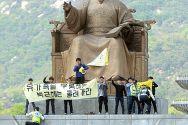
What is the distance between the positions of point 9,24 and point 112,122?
64.0 m

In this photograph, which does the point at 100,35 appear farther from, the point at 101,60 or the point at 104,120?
the point at 104,120

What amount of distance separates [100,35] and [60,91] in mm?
2839

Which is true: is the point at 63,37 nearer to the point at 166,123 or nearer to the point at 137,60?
the point at 137,60

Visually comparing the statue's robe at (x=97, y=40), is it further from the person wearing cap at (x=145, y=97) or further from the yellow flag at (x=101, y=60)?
the person wearing cap at (x=145, y=97)

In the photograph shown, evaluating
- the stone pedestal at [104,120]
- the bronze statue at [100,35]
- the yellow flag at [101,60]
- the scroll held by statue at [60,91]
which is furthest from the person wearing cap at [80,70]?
the stone pedestal at [104,120]

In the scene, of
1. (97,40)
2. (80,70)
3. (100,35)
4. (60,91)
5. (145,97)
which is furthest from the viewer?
(100,35)

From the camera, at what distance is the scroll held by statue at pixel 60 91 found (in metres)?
10.8

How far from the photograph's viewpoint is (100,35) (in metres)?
13.1

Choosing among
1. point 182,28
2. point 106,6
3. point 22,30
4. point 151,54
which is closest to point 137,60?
point 106,6

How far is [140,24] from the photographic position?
12836mm

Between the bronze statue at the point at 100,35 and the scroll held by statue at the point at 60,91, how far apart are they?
4.31 feet

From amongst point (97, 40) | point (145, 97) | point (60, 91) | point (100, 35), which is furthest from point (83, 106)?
point (100, 35)

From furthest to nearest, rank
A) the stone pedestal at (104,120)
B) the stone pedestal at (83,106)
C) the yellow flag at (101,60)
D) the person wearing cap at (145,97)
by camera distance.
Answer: the yellow flag at (101,60) → the stone pedestal at (83,106) → the person wearing cap at (145,97) → the stone pedestal at (104,120)

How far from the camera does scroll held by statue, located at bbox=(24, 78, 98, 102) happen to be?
10.8m
